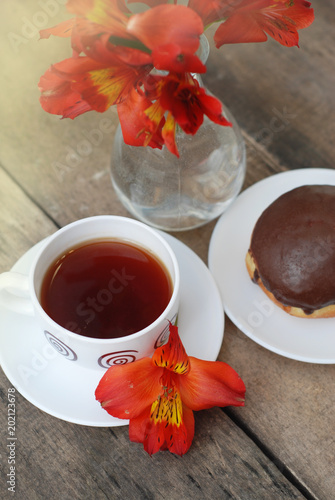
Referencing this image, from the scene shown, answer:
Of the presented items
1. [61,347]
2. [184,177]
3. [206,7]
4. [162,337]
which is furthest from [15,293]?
[206,7]

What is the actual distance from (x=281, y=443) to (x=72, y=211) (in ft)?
1.63

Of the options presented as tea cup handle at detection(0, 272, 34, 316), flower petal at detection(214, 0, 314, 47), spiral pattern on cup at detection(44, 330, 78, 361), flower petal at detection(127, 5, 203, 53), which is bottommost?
spiral pattern on cup at detection(44, 330, 78, 361)

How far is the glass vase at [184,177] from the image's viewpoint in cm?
78

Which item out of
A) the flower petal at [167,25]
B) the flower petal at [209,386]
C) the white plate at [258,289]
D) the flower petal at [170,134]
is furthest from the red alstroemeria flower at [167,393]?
the flower petal at [167,25]

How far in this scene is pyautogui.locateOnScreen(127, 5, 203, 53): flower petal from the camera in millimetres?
477

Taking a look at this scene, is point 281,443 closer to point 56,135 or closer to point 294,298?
point 294,298

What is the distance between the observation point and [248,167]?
0.96 m

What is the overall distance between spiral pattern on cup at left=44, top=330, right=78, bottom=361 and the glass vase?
0.89 ft

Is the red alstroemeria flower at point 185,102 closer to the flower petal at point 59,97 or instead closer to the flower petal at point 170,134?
the flower petal at point 170,134

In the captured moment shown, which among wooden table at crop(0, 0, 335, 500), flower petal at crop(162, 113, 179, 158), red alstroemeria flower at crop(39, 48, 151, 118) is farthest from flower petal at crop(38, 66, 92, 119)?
wooden table at crop(0, 0, 335, 500)

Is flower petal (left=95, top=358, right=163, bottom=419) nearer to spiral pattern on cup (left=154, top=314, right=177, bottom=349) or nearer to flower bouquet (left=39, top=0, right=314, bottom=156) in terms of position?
spiral pattern on cup (left=154, top=314, right=177, bottom=349)

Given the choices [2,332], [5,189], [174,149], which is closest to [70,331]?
[2,332]

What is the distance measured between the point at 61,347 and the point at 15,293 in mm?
95

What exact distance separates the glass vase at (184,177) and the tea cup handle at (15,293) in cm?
24
